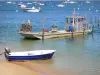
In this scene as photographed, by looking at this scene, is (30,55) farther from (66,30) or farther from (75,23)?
(75,23)

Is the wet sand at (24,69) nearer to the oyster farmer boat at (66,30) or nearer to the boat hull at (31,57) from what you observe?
the boat hull at (31,57)

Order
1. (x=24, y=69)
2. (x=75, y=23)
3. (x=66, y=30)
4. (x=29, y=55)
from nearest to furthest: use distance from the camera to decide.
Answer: (x=24, y=69) → (x=29, y=55) → (x=66, y=30) → (x=75, y=23)

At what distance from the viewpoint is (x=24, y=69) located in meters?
32.3

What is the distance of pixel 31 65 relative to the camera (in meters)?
34.5

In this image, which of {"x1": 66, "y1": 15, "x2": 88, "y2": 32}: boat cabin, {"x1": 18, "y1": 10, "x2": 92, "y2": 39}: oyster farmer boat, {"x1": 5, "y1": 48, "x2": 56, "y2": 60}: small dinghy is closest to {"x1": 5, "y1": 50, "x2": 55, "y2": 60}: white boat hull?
{"x1": 5, "y1": 48, "x2": 56, "y2": 60}: small dinghy

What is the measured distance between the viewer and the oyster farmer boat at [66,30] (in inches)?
1991

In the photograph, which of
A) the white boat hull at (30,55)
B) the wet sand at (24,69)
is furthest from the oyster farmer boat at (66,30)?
the wet sand at (24,69)

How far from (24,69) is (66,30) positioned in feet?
76.4

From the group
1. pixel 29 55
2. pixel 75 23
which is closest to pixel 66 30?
pixel 75 23

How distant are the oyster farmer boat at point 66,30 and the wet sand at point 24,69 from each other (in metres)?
15.4

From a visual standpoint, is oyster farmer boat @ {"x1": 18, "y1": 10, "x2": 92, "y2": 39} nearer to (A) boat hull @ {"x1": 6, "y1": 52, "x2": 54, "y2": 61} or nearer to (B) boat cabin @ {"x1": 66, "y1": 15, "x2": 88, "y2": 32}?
(B) boat cabin @ {"x1": 66, "y1": 15, "x2": 88, "y2": 32}

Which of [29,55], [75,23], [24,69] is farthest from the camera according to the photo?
[75,23]

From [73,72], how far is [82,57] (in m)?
6.36

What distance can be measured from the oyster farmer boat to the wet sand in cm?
1539
